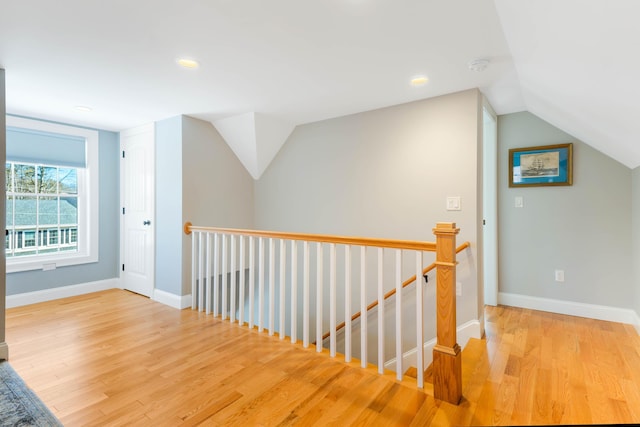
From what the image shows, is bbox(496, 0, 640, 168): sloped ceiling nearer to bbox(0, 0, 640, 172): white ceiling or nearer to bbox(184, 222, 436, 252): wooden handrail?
bbox(0, 0, 640, 172): white ceiling

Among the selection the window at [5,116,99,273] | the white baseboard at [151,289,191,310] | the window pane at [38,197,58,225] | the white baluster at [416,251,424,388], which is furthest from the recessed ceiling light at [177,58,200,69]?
the window pane at [38,197,58,225]

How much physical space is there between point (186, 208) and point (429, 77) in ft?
9.32

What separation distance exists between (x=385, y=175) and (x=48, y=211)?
408 cm

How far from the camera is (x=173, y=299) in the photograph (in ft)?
11.6

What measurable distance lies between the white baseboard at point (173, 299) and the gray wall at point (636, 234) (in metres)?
4.35

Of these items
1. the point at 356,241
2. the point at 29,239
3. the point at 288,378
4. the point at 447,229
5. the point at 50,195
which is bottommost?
the point at 288,378

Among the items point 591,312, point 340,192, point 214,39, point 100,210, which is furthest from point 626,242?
point 100,210

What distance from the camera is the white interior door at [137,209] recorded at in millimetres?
3834

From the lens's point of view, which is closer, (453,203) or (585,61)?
(585,61)


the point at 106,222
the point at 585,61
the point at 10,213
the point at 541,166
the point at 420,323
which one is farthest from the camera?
the point at 106,222

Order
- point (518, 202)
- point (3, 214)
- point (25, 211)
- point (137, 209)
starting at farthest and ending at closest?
point (137, 209), point (25, 211), point (518, 202), point (3, 214)

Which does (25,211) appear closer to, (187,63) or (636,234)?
(187,63)

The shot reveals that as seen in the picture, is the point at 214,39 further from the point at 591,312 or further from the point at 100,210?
the point at 591,312

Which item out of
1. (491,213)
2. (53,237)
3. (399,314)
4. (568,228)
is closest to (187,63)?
(399,314)
